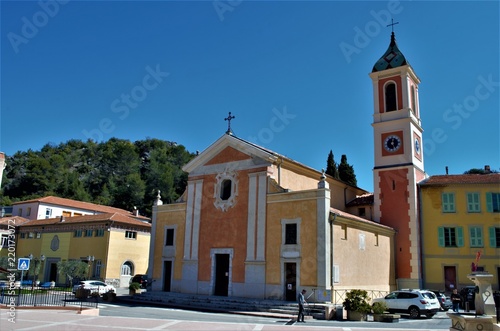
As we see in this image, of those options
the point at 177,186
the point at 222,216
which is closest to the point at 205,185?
the point at 222,216

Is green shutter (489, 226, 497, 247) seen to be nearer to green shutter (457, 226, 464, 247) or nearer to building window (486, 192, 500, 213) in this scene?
building window (486, 192, 500, 213)

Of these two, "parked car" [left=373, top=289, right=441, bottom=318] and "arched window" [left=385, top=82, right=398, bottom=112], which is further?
"arched window" [left=385, top=82, right=398, bottom=112]

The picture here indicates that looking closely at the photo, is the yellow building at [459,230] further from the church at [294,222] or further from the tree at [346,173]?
the tree at [346,173]

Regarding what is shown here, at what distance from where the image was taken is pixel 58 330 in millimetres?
14586

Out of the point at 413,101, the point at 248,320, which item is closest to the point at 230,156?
the point at 248,320

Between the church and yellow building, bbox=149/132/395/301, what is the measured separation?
6 centimetres

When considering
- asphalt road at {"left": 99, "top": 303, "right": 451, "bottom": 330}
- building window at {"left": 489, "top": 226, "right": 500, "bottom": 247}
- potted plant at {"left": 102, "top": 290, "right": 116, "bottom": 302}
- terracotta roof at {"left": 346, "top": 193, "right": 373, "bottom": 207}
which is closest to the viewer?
asphalt road at {"left": 99, "top": 303, "right": 451, "bottom": 330}

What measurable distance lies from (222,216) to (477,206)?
17610 millimetres

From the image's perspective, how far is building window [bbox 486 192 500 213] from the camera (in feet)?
99.1

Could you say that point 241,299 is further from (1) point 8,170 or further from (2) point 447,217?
(1) point 8,170

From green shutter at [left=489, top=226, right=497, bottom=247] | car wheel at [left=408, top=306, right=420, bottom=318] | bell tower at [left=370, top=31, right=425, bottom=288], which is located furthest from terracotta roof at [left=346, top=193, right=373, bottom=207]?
car wheel at [left=408, top=306, right=420, bottom=318]

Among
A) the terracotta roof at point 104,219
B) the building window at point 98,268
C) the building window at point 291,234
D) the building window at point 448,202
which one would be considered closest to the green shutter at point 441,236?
the building window at point 448,202

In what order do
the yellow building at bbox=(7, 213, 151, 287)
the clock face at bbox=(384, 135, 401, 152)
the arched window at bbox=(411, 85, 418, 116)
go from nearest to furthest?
the clock face at bbox=(384, 135, 401, 152) → the arched window at bbox=(411, 85, 418, 116) → the yellow building at bbox=(7, 213, 151, 287)

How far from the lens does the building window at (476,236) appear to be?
30.0 metres
